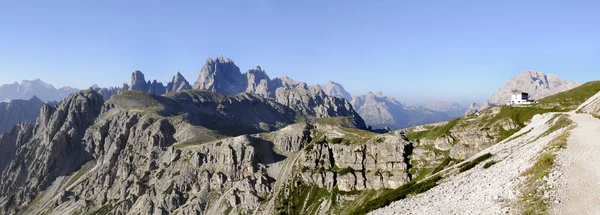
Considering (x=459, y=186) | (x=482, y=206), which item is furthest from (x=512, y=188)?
(x=459, y=186)

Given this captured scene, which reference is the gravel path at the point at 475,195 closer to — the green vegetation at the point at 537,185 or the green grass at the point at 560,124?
the green vegetation at the point at 537,185

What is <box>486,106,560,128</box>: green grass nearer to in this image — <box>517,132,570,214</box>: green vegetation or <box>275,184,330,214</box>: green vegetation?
<box>517,132,570,214</box>: green vegetation

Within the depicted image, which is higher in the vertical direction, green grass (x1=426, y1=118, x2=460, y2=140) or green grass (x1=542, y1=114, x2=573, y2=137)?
green grass (x1=542, y1=114, x2=573, y2=137)

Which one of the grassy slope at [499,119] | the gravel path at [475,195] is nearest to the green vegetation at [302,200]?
the grassy slope at [499,119]

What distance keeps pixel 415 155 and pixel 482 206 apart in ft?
378

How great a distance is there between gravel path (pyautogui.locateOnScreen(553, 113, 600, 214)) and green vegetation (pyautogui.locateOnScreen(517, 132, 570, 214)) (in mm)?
1277

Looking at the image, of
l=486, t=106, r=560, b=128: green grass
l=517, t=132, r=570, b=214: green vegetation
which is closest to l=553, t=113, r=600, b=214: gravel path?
l=517, t=132, r=570, b=214: green vegetation

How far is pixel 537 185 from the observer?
49625 millimetres

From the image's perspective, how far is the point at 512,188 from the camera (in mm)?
52562

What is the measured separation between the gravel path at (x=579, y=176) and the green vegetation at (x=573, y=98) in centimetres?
9081

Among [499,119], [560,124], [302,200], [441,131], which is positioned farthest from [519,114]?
[302,200]

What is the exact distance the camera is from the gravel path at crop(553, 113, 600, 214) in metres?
41.8

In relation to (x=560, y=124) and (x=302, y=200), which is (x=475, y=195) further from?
(x=302, y=200)

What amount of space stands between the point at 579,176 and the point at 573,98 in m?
132
